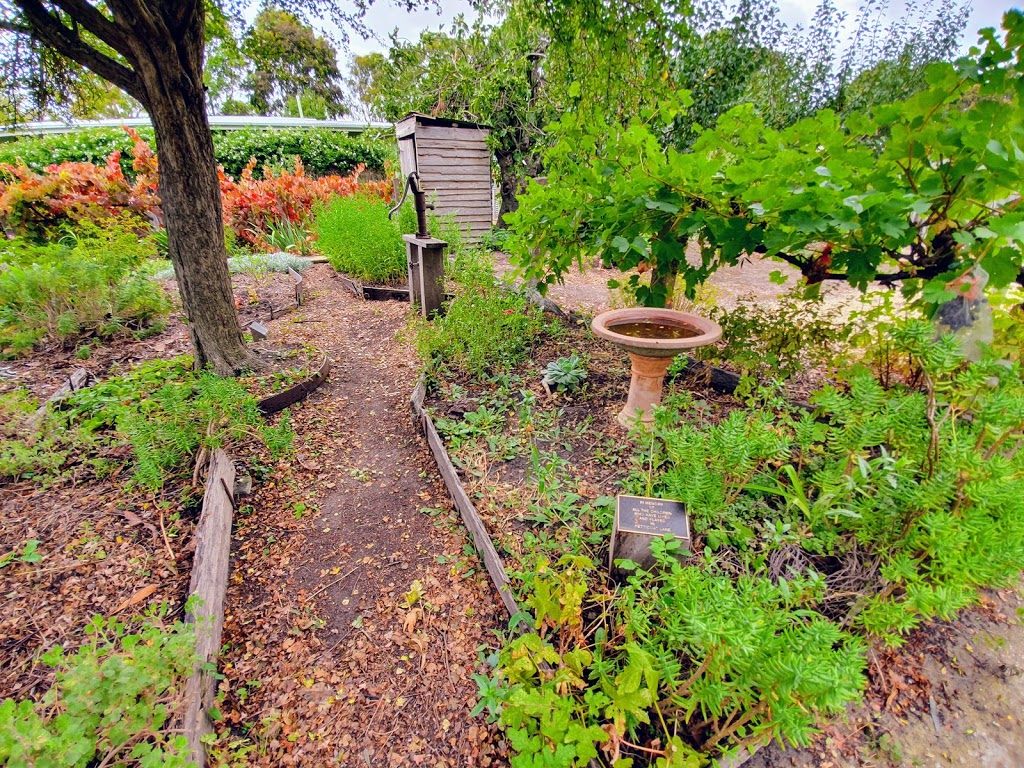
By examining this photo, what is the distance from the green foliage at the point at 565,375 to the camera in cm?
294

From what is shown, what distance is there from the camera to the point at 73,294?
3416mm

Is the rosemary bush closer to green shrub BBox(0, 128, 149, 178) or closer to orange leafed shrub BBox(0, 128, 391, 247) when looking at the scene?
orange leafed shrub BBox(0, 128, 391, 247)

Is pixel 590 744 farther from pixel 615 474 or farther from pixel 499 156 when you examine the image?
pixel 499 156

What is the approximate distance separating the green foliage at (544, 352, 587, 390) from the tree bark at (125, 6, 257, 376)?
2.22m

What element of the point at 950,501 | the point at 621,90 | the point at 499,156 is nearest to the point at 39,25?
the point at 621,90

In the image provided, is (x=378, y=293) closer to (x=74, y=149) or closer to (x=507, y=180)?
(x=507, y=180)

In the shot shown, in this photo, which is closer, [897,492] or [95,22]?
[897,492]

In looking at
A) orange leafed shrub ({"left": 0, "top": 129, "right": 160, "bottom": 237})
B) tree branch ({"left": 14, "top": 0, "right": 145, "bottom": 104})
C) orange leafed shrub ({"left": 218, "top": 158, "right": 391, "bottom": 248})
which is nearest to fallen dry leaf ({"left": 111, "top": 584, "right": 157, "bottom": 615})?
tree branch ({"left": 14, "top": 0, "right": 145, "bottom": 104})

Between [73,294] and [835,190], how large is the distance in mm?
4959

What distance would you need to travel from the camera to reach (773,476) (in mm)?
1797

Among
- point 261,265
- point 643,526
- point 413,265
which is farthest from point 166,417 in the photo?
point 261,265

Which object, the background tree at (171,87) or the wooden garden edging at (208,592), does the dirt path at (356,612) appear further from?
the background tree at (171,87)

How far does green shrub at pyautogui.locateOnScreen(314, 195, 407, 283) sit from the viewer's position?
5.52m

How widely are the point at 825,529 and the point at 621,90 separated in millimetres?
2701
